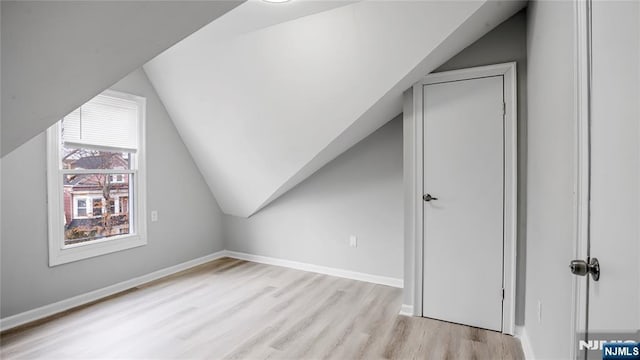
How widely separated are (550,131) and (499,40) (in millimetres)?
1148

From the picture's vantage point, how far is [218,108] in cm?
327

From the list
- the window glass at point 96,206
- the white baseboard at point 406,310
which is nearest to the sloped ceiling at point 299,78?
the window glass at point 96,206

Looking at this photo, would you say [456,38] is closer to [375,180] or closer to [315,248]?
[375,180]

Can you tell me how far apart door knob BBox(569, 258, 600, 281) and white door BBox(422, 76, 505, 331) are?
4.72ft

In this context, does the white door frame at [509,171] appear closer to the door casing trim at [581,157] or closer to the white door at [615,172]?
the door casing trim at [581,157]

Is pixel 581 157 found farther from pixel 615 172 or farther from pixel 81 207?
pixel 81 207

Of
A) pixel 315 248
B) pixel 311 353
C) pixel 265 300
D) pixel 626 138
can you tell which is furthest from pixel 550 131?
pixel 315 248

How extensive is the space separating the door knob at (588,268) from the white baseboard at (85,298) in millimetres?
3541

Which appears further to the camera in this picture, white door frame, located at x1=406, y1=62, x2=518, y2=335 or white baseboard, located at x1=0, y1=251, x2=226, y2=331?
white baseboard, located at x1=0, y1=251, x2=226, y2=331

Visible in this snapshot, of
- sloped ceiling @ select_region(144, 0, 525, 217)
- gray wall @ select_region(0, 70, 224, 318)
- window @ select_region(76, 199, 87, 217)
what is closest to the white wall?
sloped ceiling @ select_region(144, 0, 525, 217)

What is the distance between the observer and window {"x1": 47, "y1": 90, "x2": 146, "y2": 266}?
111 inches

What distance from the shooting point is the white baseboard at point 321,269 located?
349 centimetres

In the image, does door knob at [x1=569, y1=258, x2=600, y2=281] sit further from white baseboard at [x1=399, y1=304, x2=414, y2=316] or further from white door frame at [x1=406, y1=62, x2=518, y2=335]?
white baseboard at [x1=399, y1=304, x2=414, y2=316]

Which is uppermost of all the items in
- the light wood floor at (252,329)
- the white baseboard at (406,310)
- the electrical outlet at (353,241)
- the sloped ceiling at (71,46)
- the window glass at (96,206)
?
the sloped ceiling at (71,46)
